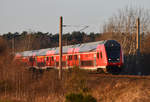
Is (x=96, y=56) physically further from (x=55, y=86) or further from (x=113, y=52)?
(x=55, y=86)

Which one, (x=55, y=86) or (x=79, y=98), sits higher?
(x=79, y=98)

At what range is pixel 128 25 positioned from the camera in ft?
162

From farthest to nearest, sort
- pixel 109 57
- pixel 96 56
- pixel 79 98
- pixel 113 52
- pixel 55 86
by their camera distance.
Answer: pixel 96 56 < pixel 113 52 < pixel 109 57 < pixel 55 86 < pixel 79 98

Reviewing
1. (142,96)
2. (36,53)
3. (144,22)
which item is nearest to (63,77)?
(142,96)

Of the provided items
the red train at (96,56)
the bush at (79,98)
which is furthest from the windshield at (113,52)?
the bush at (79,98)

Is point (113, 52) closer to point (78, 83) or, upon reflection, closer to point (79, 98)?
point (78, 83)

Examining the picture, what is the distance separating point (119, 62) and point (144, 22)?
22915 millimetres

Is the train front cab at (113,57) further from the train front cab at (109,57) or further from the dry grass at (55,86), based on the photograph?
the dry grass at (55,86)

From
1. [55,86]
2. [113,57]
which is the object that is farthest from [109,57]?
[55,86]

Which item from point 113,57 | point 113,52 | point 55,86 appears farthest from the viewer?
point 113,52

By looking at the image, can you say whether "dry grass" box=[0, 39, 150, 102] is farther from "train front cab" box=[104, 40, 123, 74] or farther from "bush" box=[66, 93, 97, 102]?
"bush" box=[66, 93, 97, 102]

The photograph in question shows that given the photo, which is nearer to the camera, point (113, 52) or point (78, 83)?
point (78, 83)

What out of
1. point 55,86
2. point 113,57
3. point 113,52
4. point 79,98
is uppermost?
point 113,52

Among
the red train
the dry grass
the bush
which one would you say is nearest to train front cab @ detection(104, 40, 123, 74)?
the red train
